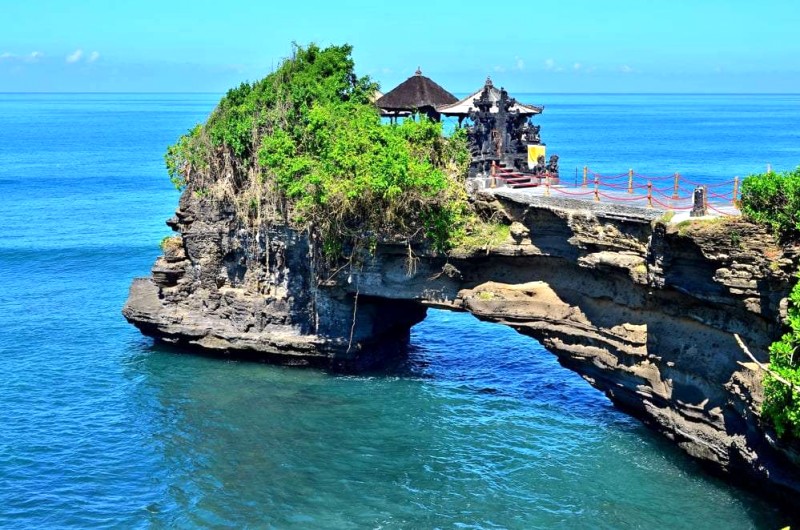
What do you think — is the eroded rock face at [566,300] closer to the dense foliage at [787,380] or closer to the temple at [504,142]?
the dense foliage at [787,380]

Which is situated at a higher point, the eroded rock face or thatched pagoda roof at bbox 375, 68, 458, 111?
thatched pagoda roof at bbox 375, 68, 458, 111

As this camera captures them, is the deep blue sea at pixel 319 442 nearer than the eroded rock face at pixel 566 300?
No

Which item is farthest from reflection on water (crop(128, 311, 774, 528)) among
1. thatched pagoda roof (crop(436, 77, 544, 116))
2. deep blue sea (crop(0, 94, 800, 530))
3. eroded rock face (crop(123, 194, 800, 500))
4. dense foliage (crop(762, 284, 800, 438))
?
thatched pagoda roof (crop(436, 77, 544, 116))

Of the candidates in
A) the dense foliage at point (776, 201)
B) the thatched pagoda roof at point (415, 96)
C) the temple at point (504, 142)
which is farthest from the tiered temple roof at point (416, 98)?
the dense foliage at point (776, 201)

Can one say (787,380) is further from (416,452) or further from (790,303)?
(416,452)

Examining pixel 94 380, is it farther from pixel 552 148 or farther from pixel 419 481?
pixel 552 148

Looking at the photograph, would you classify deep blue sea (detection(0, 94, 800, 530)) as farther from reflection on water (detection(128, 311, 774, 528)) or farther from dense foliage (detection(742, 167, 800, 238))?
dense foliage (detection(742, 167, 800, 238))

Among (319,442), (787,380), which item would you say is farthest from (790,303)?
(319,442)
